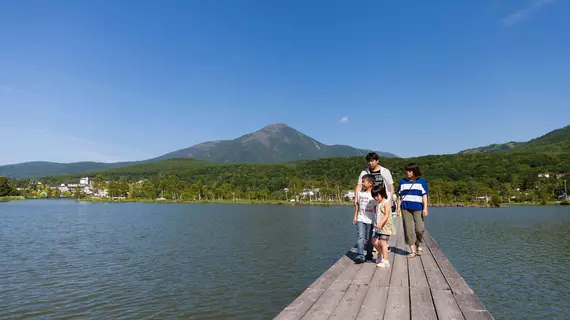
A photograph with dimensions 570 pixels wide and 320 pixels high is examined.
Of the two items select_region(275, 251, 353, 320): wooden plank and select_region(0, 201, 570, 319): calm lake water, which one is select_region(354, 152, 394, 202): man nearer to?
select_region(275, 251, 353, 320): wooden plank

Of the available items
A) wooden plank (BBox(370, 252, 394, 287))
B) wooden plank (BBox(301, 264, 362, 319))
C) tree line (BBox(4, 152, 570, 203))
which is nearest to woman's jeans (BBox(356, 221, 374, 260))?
wooden plank (BBox(370, 252, 394, 287))

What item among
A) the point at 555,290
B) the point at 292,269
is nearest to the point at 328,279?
the point at 292,269

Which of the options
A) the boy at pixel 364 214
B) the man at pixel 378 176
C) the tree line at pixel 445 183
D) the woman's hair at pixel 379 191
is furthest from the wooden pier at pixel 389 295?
the tree line at pixel 445 183

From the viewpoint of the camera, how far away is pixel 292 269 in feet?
53.1

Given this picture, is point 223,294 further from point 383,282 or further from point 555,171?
point 555,171

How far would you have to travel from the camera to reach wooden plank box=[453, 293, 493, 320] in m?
5.36

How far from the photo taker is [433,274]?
8422 mm

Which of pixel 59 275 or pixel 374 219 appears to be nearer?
pixel 374 219

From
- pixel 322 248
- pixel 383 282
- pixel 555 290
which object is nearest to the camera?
Result: pixel 383 282

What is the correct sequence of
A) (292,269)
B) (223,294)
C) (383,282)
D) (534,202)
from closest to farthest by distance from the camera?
(383,282)
(223,294)
(292,269)
(534,202)

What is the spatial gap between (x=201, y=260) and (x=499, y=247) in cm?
1879

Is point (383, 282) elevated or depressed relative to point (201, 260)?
elevated

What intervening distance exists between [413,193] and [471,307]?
467 centimetres

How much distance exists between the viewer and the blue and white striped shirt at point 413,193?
399 inches
